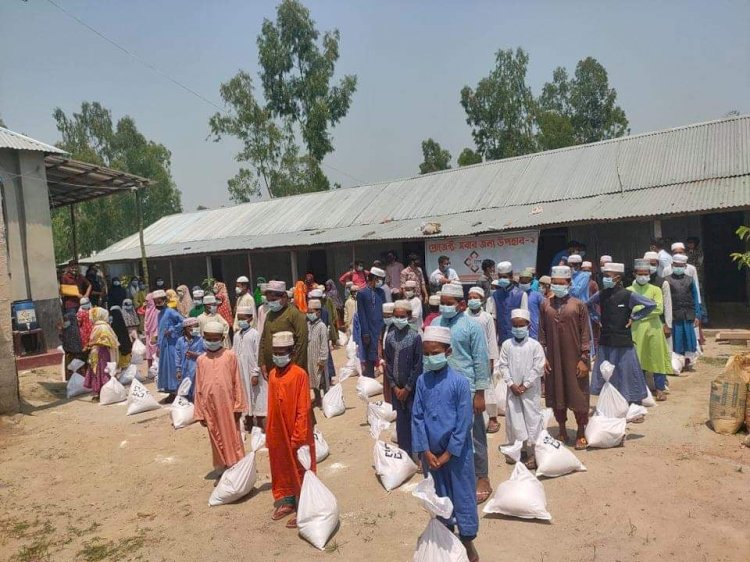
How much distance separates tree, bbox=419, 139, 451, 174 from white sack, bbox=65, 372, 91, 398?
3626 cm

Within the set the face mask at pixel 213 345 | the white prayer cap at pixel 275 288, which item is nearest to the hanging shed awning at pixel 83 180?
the white prayer cap at pixel 275 288

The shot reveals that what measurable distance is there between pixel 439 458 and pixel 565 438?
2.82m

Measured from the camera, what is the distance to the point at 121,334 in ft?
35.5

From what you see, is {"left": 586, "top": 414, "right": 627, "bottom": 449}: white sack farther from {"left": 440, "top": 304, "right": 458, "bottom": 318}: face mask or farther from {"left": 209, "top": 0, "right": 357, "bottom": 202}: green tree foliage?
{"left": 209, "top": 0, "right": 357, "bottom": 202}: green tree foliage

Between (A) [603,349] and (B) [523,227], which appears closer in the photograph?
(A) [603,349]

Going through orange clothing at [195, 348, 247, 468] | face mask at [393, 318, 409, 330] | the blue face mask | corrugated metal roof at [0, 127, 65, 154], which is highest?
corrugated metal roof at [0, 127, 65, 154]

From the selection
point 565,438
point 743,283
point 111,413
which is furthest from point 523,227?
point 111,413

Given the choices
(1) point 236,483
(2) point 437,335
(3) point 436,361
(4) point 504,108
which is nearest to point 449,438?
(3) point 436,361

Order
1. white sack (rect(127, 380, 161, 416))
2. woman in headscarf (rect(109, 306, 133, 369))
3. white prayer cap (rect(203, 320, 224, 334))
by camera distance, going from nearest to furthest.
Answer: white prayer cap (rect(203, 320, 224, 334)), white sack (rect(127, 380, 161, 416)), woman in headscarf (rect(109, 306, 133, 369))

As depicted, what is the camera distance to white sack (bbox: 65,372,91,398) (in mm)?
10242

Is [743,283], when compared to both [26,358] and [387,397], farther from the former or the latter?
[26,358]

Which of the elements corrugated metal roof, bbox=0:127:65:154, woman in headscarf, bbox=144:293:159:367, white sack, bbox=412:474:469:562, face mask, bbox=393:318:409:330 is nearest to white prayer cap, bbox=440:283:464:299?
face mask, bbox=393:318:409:330

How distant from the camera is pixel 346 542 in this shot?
430 centimetres

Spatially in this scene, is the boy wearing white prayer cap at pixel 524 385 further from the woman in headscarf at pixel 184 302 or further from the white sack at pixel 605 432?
the woman in headscarf at pixel 184 302
